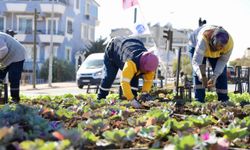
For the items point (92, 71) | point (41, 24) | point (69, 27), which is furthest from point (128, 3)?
point (69, 27)

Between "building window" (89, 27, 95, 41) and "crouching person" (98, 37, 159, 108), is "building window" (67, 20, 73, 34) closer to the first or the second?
"building window" (89, 27, 95, 41)

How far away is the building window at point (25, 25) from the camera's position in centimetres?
4691

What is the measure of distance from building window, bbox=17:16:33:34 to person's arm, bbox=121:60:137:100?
136ft

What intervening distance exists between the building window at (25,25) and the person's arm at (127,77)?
41.4 metres

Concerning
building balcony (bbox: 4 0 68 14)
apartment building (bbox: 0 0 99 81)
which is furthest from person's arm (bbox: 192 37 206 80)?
building balcony (bbox: 4 0 68 14)

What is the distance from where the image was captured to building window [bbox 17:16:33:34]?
46906 mm

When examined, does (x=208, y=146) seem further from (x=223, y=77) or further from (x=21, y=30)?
(x=21, y=30)

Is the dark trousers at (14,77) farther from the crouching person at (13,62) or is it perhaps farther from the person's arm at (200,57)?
the person's arm at (200,57)

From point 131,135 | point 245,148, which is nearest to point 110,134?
point 131,135

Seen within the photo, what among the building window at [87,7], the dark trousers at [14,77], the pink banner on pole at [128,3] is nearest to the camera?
the dark trousers at [14,77]

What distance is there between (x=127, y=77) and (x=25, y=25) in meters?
41.7

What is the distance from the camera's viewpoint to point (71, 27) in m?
49.7

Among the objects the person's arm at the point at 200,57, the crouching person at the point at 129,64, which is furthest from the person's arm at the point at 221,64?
the crouching person at the point at 129,64

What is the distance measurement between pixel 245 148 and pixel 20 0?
4607 centimetres
